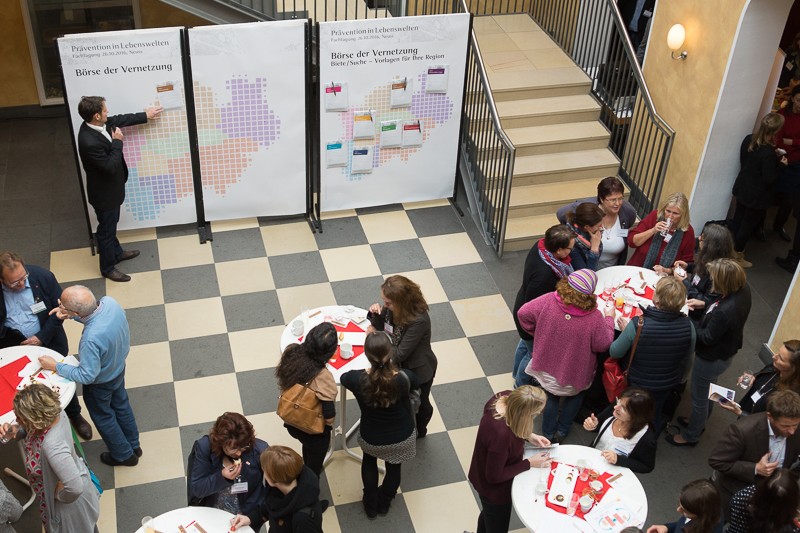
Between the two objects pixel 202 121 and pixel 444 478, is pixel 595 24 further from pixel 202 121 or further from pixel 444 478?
pixel 444 478

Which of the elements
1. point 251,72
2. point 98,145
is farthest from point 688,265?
point 98,145

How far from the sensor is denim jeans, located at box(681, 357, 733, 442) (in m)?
5.60

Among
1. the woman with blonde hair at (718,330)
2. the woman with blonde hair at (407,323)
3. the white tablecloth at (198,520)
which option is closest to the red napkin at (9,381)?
the white tablecloth at (198,520)

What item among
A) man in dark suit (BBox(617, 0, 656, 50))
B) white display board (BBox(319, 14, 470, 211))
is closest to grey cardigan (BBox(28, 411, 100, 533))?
white display board (BBox(319, 14, 470, 211))

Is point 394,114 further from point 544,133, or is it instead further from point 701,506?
point 701,506

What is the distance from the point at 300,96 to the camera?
7449 mm

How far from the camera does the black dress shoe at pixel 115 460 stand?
Result: 18.1ft

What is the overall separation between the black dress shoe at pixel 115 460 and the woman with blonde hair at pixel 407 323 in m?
1.84

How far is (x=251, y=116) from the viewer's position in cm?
739

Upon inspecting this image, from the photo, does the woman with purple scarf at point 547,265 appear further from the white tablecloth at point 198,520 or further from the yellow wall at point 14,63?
the yellow wall at point 14,63

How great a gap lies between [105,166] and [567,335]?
3870 mm

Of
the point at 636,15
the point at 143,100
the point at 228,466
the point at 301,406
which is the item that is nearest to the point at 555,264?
the point at 301,406

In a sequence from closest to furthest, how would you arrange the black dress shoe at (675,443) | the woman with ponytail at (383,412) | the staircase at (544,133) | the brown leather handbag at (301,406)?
the woman with ponytail at (383,412)
the brown leather handbag at (301,406)
the black dress shoe at (675,443)
the staircase at (544,133)

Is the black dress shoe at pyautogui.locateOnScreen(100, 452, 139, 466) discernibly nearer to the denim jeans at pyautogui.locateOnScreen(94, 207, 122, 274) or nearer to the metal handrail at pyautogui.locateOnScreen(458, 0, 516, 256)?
the denim jeans at pyautogui.locateOnScreen(94, 207, 122, 274)
